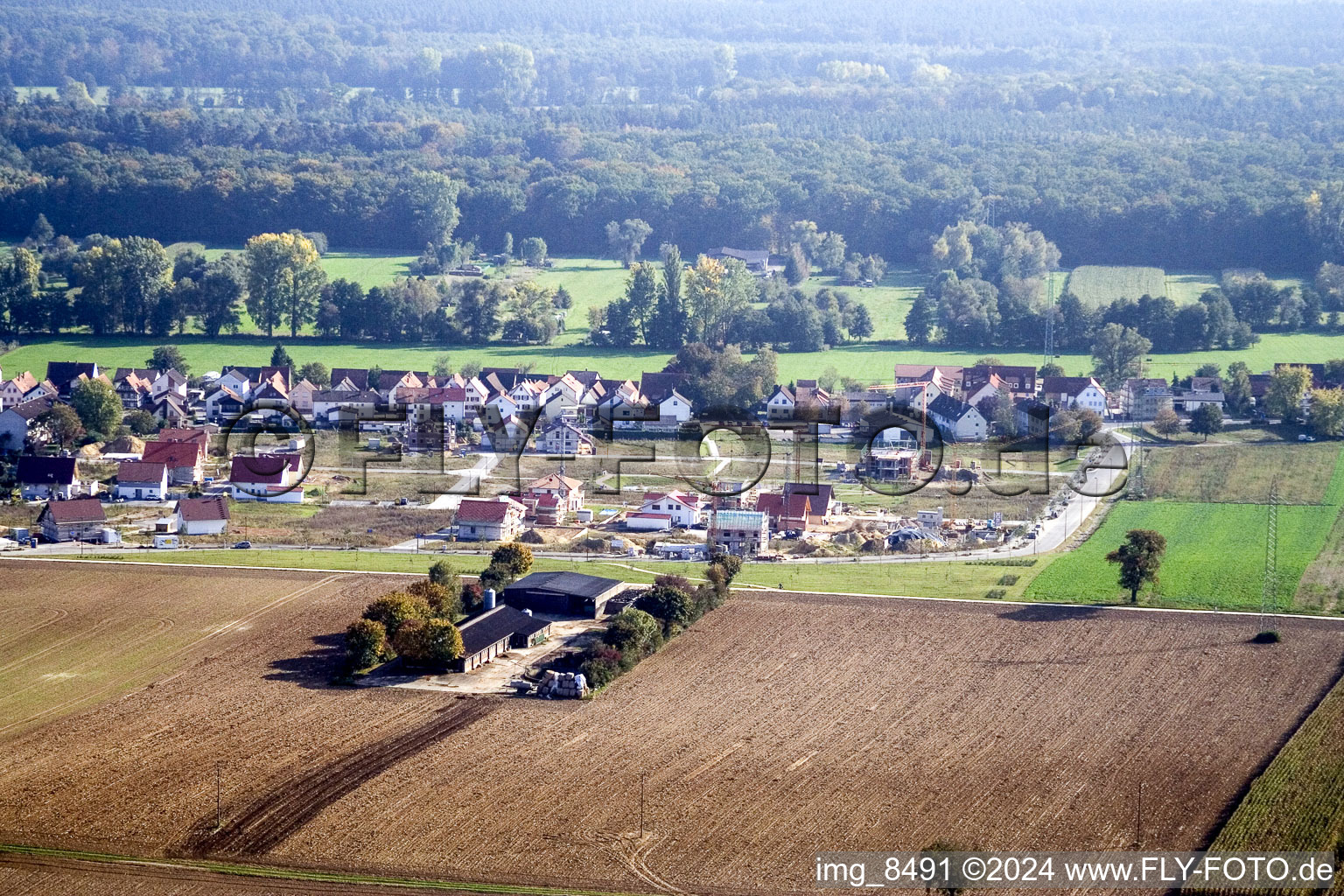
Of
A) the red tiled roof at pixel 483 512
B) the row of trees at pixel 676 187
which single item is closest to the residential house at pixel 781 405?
the red tiled roof at pixel 483 512

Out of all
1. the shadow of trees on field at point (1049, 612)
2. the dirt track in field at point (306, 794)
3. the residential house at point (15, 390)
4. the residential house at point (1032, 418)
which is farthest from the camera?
the residential house at point (15, 390)

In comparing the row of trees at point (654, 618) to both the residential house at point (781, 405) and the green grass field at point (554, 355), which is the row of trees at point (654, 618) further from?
the green grass field at point (554, 355)

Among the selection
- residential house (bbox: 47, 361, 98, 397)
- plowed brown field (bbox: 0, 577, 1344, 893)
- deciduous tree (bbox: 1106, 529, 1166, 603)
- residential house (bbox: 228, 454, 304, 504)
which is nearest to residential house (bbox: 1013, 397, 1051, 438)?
deciduous tree (bbox: 1106, 529, 1166, 603)

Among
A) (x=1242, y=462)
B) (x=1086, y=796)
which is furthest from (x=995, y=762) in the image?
(x=1242, y=462)

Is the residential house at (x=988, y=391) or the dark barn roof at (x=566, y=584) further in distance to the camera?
the residential house at (x=988, y=391)

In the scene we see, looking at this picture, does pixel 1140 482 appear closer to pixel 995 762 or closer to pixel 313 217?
pixel 995 762

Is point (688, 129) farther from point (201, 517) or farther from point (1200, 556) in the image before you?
point (1200, 556)

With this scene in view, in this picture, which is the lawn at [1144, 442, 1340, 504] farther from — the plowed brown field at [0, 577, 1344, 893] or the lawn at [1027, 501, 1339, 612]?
the plowed brown field at [0, 577, 1344, 893]
